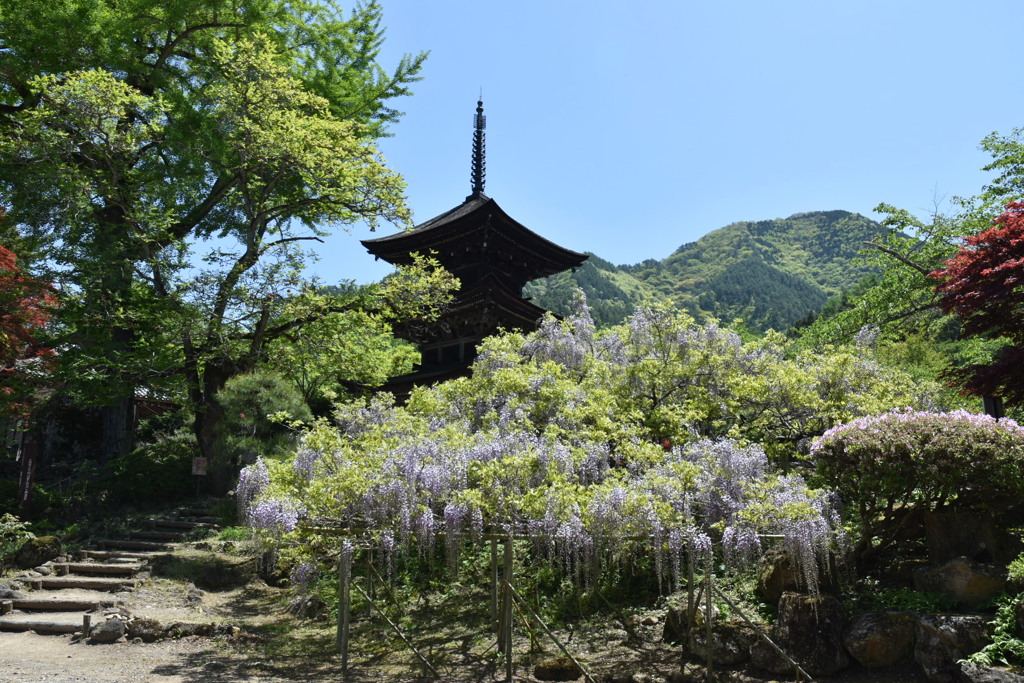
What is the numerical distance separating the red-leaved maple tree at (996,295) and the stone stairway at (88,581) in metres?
11.3

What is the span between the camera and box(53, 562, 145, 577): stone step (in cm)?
1229

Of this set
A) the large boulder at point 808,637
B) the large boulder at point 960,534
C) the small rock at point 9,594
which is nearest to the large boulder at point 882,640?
the large boulder at point 808,637

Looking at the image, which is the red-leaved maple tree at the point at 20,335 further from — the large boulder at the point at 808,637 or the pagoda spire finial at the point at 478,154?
the large boulder at the point at 808,637

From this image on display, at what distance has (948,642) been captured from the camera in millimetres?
6383

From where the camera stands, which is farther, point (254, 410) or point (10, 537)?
point (254, 410)

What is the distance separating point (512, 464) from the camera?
829 centimetres

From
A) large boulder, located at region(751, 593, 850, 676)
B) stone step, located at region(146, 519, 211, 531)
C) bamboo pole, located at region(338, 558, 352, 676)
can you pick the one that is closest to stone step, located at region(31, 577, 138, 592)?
stone step, located at region(146, 519, 211, 531)

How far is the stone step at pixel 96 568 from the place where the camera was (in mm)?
12295

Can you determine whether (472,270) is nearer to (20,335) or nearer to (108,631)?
(20,335)

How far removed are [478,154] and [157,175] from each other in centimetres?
960

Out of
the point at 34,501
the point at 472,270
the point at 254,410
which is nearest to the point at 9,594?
the point at 34,501

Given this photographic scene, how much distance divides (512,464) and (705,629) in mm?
2633

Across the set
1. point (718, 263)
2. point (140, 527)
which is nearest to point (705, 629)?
point (140, 527)

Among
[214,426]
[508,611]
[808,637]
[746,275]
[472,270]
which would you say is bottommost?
[808,637]
